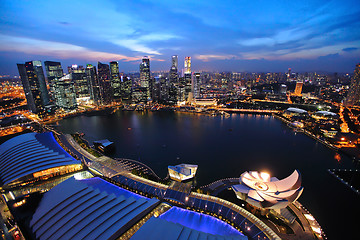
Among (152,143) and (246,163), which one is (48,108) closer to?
(152,143)

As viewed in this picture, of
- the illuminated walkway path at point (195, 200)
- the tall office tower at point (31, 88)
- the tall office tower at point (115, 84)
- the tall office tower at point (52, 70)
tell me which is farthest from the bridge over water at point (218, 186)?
the tall office tower at point (52, 70)

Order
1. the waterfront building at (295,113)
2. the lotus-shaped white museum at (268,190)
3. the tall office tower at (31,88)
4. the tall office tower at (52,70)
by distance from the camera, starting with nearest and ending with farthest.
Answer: the lotus-shaped white museum at (268,190) < the waterfront building at (295,113) < the tall office tower at (31,88) < the tall office tower at (52,70)

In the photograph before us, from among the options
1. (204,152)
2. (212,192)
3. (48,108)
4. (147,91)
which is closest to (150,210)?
(212,192)

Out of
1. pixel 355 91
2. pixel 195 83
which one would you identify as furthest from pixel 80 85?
pixel 355 91

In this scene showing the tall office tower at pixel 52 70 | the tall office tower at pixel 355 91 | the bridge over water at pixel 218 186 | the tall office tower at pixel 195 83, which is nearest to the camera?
the bridge over water at pixel 218 186

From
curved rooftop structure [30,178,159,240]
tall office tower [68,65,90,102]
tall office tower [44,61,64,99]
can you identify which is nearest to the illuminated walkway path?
curved rooftop structure [30,178,159,240]

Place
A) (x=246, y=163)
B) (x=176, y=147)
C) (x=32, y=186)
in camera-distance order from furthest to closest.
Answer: (x=176, y=147) < (x=246, y=163) < (x=32, y=186)

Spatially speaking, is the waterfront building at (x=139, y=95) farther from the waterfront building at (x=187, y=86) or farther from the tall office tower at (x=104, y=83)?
the waterfront building at (x=187, y=86)

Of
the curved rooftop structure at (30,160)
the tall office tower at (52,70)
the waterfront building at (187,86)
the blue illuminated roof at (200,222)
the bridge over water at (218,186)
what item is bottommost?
the bridge over water at (218,186)
